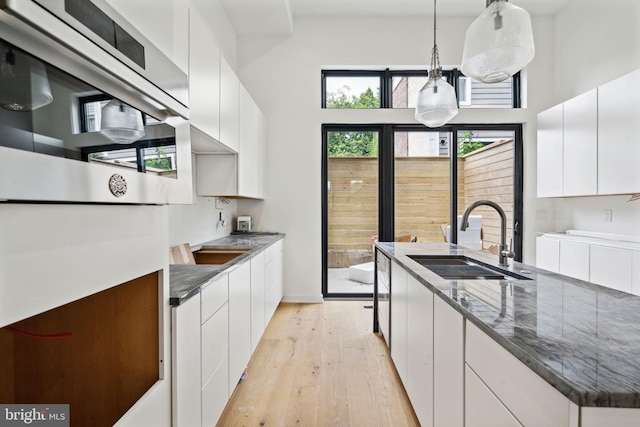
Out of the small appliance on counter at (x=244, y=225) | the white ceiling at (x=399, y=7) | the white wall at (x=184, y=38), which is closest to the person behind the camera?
the white wall at (x=184, y=38)

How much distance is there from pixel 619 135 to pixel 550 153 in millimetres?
777

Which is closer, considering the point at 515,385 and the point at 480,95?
the point at 515,385

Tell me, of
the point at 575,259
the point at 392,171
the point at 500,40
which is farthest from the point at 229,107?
the point at 575,259

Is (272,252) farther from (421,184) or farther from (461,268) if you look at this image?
(421,184)

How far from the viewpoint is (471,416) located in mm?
917

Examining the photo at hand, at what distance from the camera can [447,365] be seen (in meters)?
1.10

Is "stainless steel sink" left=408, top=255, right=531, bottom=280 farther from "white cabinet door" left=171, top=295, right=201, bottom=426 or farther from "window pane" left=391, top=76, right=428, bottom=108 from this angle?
"window pane" left=391, top=76, right=428, bottom=108

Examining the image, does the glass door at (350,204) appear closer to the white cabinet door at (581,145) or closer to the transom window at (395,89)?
the transom window at (395,89)

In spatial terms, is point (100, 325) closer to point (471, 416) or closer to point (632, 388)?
point (471, 416)

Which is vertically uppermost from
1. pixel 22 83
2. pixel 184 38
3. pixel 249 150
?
pixel 184 38

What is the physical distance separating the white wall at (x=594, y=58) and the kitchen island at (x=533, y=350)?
2.42 metres

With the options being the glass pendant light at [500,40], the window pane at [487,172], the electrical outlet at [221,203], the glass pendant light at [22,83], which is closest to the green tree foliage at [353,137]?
the window pane at [487,172]

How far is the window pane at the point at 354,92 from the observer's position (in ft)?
12.7

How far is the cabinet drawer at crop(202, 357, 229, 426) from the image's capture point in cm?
134
